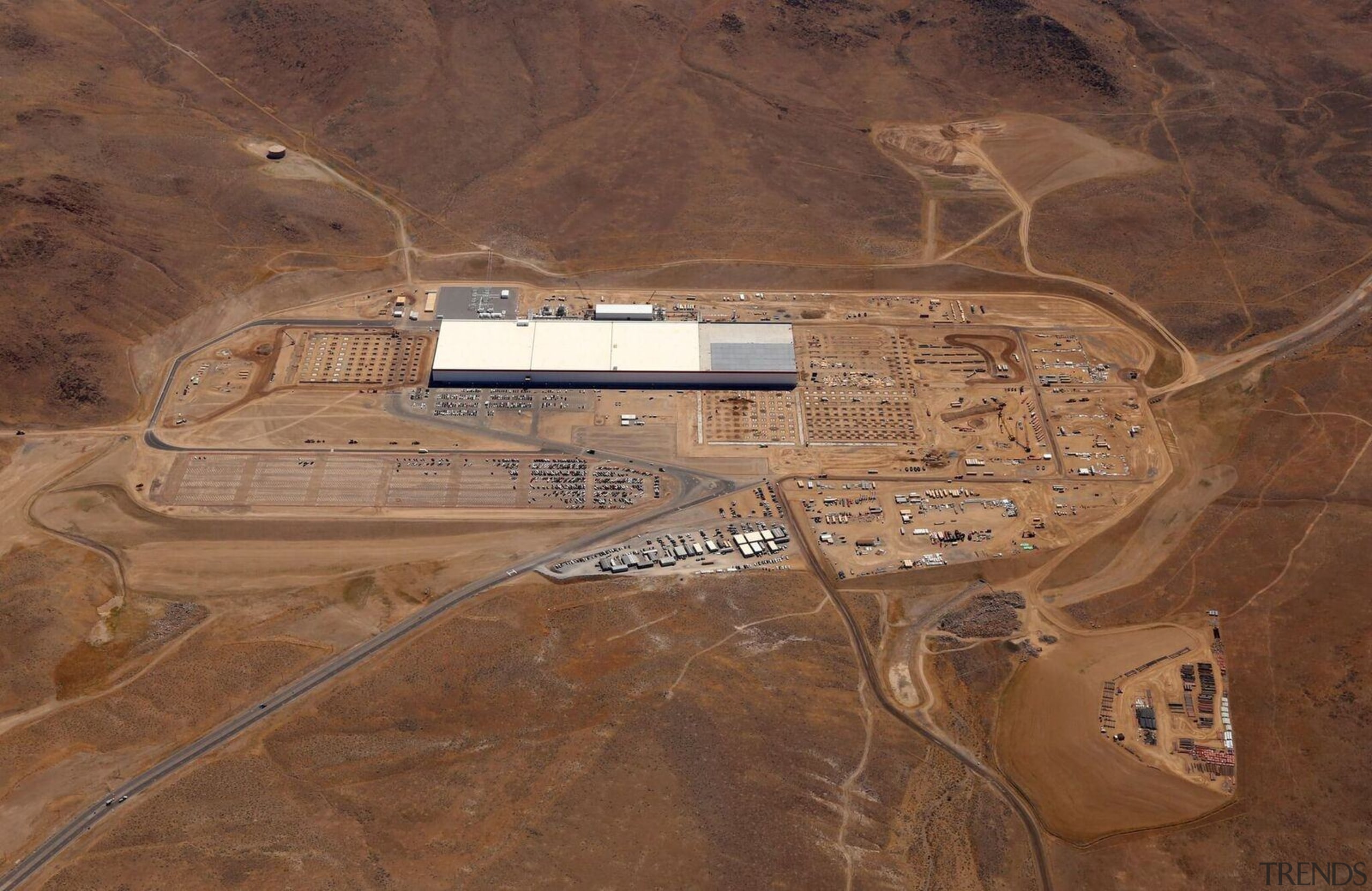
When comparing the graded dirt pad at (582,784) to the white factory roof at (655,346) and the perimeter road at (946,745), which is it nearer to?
the perimeter road at (946,745)

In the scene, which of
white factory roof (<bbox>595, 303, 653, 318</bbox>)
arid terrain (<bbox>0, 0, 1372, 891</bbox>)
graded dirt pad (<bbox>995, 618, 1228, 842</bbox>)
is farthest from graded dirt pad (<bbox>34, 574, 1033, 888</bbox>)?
white factory roof (<bbox>595, 303, 653, 318</bbox>)

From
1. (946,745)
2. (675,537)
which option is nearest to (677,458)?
(675,537)

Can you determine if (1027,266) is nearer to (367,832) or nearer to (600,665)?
(600,665)

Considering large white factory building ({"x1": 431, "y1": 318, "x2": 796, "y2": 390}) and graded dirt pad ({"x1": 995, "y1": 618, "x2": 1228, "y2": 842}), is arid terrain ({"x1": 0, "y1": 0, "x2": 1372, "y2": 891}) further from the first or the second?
large white factory building ({"x1": 431, "y1": 318, "x2": 796, "y2": 390})

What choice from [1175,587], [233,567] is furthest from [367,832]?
[1175,587]

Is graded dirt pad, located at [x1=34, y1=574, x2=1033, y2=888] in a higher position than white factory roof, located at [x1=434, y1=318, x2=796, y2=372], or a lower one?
lower

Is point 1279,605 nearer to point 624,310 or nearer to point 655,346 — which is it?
point 655,346
